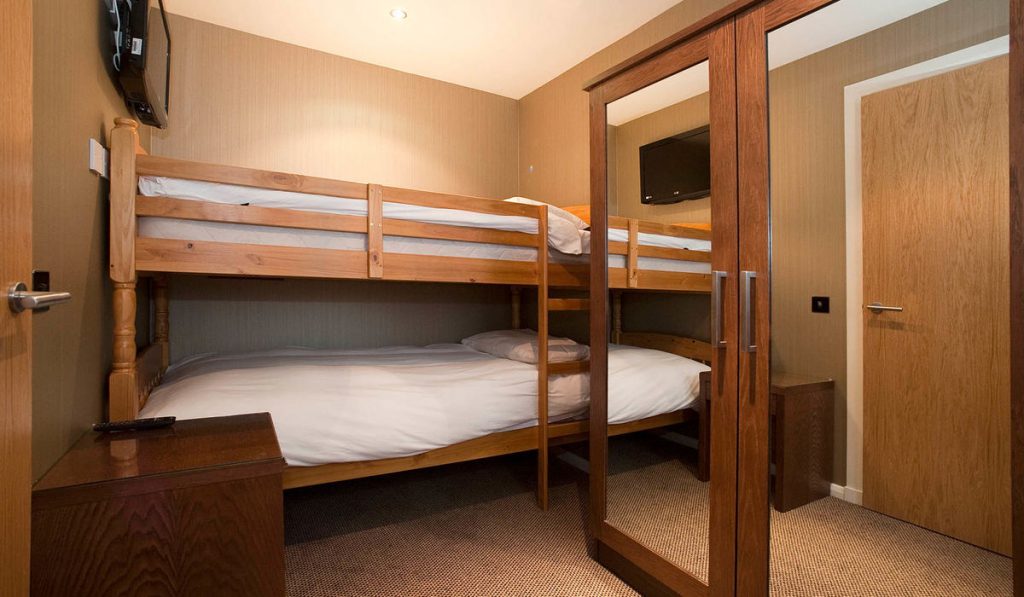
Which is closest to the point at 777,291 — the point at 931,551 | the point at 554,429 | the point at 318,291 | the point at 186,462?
the point at 931,551

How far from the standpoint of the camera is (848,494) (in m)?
1.10

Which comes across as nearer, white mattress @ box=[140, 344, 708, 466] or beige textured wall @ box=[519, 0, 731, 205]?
white mattress @ box=[140, 344, 708, 466]

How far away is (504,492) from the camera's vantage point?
2371 millimetres

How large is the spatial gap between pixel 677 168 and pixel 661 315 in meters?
0.47

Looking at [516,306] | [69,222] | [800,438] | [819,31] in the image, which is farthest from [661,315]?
[516,306]

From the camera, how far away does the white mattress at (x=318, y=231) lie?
1.56 m

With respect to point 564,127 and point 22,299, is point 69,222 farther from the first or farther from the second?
point 564,127

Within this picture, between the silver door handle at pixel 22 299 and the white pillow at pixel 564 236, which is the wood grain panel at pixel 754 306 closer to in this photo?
the white pillow at pixel 564 236

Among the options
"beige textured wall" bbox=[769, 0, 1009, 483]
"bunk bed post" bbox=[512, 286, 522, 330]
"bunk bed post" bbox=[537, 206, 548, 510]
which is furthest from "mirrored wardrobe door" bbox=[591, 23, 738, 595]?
"bunk bed post" bbox=[512, 286, 522, 330]

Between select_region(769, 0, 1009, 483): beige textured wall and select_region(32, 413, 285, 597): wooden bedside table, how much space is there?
122 cm

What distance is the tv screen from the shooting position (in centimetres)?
162

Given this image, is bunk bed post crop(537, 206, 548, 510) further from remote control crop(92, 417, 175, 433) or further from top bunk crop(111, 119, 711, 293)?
remote control crop(92, 417, 175, 433)

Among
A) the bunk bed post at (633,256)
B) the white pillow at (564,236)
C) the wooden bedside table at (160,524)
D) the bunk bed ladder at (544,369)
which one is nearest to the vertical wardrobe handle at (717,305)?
the bunk bed post at (633,256)

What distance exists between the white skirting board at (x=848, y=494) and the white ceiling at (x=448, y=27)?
247cm
